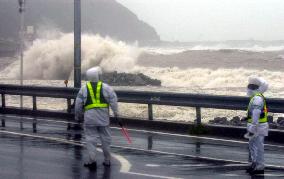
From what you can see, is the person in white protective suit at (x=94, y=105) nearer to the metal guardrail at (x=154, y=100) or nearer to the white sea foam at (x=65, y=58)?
the metal guardrail at (x=154, y=100)

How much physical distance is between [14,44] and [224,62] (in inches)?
1804

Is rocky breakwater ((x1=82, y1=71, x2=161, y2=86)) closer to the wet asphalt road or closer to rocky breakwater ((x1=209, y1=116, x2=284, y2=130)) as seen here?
rocky breakwater ((x1=209, y1=116, x2=284, y2=130))

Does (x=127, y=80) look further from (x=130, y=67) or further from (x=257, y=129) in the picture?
(x=257, y=129)

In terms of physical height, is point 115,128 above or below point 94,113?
below

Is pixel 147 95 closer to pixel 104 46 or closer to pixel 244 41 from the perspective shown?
pixel 104 46

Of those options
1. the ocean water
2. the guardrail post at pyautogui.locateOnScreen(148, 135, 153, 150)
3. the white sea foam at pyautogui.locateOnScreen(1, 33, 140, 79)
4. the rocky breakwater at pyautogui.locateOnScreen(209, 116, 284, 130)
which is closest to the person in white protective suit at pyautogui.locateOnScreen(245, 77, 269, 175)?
the guardrail post at pyautogui.locateOnScreen(148, 135, 153, 150)

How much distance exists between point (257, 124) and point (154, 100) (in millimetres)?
7237

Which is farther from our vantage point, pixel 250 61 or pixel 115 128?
pixel 250 61

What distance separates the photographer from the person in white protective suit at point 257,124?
9844 mm

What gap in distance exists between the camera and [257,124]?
984 cm

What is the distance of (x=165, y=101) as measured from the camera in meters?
16.8

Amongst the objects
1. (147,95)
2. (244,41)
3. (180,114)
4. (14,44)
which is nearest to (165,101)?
(147,95)

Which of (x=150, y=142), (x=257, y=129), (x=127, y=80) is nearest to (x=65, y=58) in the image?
(x=127, y=80)

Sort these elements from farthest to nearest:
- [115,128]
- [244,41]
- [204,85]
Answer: [244,41] < [204,85] < [115,128]
